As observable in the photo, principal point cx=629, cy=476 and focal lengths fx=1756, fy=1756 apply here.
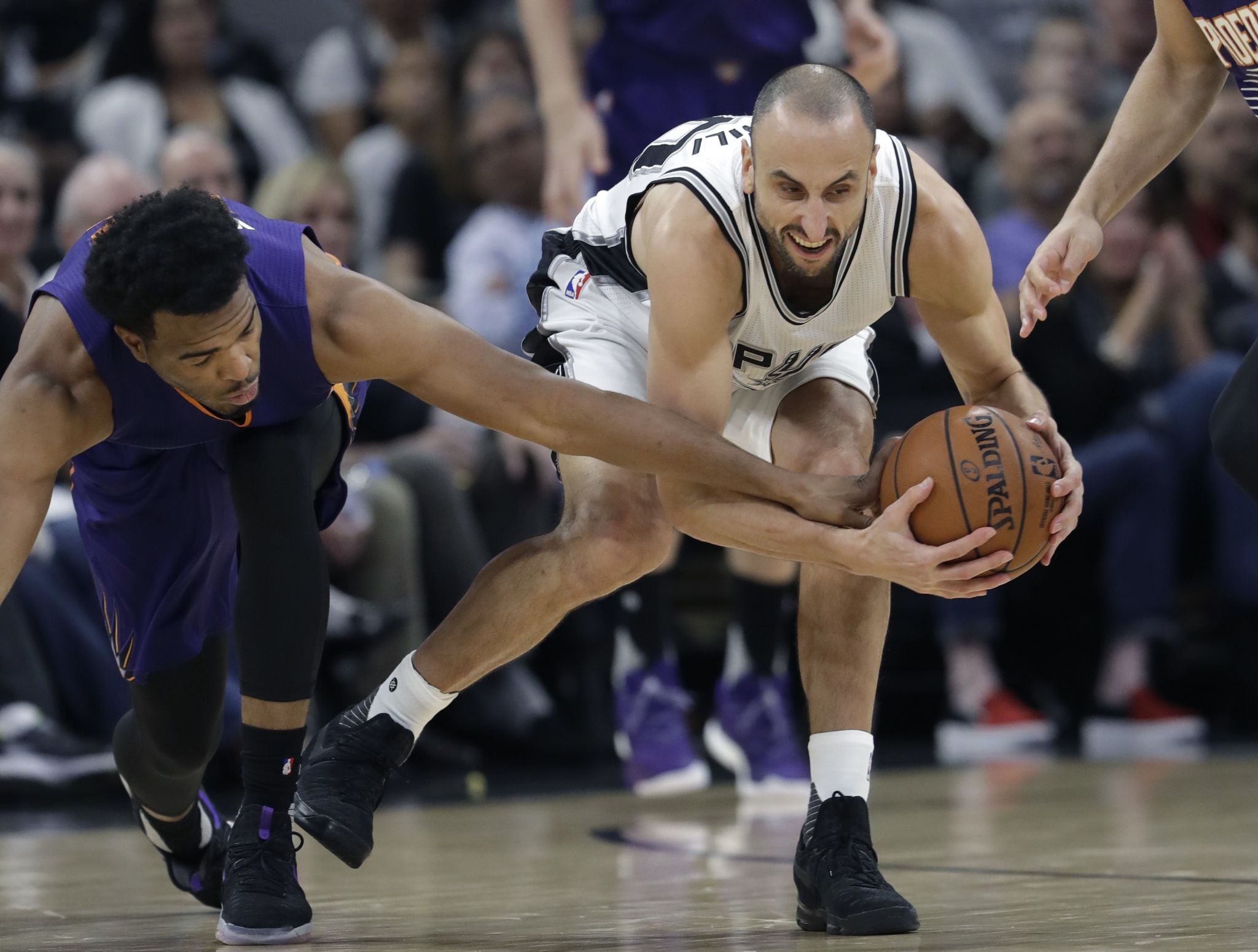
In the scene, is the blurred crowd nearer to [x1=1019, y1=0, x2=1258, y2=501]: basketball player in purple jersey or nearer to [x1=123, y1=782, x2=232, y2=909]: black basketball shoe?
[x1=1019, y1=0, x2=1258, y2=501]: basketball player in purple jersey

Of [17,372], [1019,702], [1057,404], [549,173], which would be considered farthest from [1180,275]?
[17,372]

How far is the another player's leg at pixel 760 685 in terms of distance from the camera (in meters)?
5.39

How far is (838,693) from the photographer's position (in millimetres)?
3252

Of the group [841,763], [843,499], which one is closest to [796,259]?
[843,499]

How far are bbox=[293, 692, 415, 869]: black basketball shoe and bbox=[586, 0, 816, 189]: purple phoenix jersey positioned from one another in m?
2.13

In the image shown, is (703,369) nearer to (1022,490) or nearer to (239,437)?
(1022,490)

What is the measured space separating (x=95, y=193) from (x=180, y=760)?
10.4 ft

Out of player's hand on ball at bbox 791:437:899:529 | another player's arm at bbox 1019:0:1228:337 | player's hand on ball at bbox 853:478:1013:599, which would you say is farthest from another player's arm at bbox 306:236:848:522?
another player's arm at bbox 1019:0:1228:337

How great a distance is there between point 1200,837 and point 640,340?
1.81 m

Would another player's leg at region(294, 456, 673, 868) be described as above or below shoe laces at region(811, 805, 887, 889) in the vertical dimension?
above

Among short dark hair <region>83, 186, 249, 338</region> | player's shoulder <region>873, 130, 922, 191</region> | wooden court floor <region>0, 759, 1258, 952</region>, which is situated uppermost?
player's shoulder <region>873, 130, 922, 191</region>

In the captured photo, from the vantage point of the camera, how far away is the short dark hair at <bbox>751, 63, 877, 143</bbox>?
9.82 feet

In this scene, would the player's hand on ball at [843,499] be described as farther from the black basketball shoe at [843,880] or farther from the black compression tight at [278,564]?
the black compression tight at [278,564]

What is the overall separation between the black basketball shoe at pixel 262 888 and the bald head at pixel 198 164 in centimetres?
348
